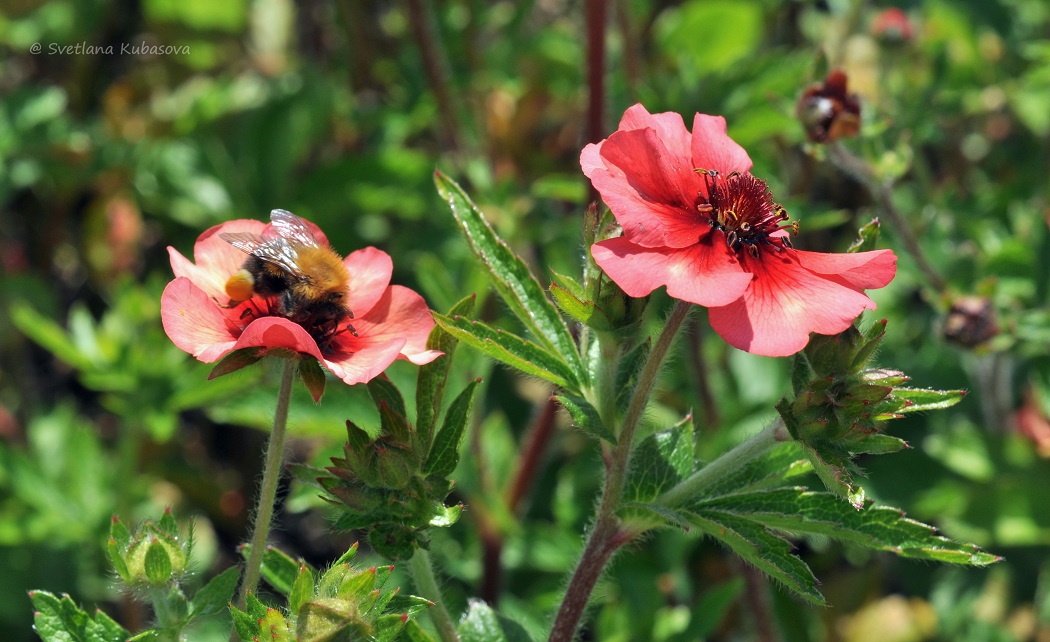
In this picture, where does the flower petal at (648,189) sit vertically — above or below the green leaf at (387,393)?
above

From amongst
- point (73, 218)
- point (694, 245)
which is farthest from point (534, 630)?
point (73, 218)

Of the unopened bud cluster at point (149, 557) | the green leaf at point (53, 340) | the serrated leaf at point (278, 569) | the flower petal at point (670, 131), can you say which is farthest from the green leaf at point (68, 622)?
the green leaf at point (53, 340)

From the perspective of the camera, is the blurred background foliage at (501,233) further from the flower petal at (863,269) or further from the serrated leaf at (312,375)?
the flower petal at (863,269)

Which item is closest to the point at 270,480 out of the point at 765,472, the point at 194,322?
the point at 194,322

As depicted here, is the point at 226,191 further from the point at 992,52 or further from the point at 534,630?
the point at 992,52

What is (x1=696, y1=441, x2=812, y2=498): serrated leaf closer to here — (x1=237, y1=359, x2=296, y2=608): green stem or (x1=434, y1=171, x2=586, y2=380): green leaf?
(x1=434, y1=171, x2=586, y2=380): green leaf

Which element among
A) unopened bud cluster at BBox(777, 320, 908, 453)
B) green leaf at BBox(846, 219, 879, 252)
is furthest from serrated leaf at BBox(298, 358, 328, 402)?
green leaf at BBox(846, 219, 879, 252)

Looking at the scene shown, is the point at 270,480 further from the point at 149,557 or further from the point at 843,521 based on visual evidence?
the point at 843,521
